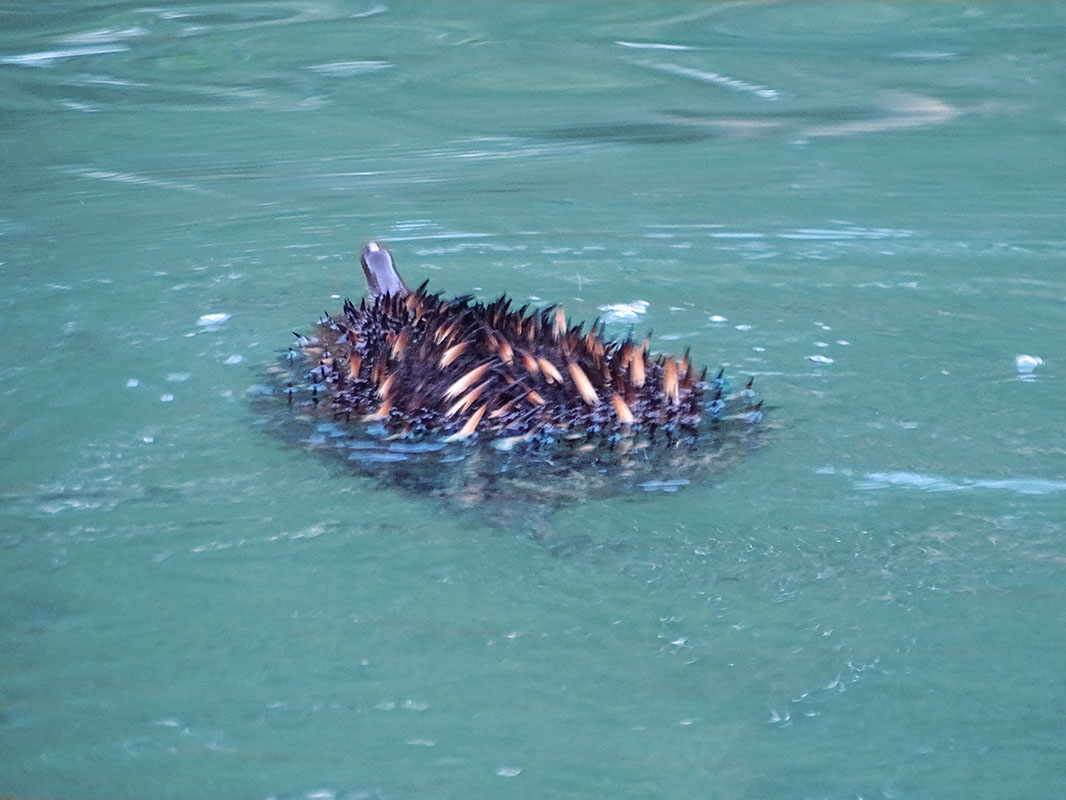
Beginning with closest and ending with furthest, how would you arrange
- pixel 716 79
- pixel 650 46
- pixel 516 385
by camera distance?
pixel 516 385 → pixel 716 79 → pixel 650 46

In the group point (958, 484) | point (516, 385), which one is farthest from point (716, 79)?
point (958, 484)

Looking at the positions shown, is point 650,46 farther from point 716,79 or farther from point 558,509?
point 558,509

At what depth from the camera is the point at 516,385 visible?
3.87 metres

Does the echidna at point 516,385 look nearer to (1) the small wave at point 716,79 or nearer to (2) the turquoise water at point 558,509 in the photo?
(2) the turquoise water at point 558,509

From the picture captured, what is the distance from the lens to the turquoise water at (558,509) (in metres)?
2.61

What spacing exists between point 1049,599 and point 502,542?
1.32 meters

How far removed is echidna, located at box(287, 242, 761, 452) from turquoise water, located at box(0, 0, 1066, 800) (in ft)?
0.96

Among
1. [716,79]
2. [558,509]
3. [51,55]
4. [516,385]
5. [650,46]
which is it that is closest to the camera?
[558,509]

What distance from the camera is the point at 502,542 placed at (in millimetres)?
3418

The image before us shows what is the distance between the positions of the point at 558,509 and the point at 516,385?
46cm

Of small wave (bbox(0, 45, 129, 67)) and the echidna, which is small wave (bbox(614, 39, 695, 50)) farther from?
the echidna

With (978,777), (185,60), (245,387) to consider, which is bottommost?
(978,777)

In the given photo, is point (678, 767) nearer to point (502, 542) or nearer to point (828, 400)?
point (502, 542)

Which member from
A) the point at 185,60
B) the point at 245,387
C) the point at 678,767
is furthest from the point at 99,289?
the point at 185,60
